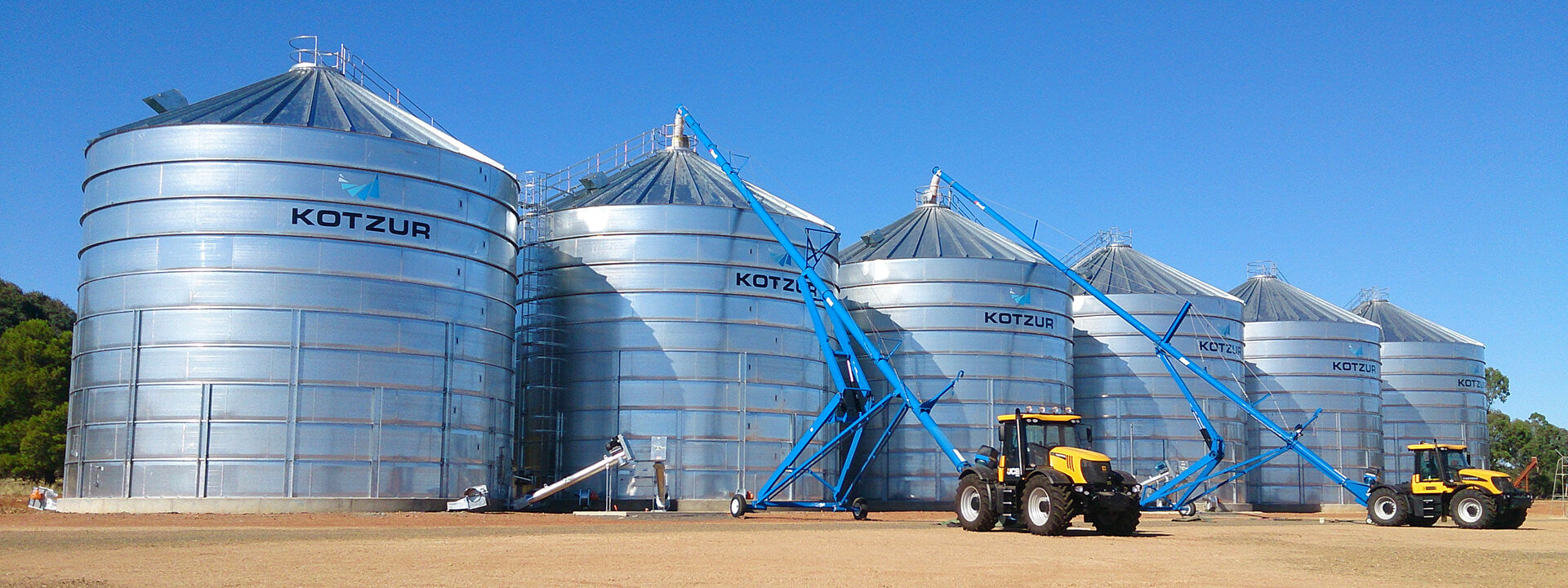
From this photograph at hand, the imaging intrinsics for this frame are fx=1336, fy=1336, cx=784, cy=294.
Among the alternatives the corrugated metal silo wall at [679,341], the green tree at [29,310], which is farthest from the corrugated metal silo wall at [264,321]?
the green tree at [29,310]

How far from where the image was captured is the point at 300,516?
101 feet

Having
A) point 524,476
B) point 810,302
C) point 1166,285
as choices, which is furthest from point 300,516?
point 1166,285

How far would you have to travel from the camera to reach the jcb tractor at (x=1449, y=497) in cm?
3338

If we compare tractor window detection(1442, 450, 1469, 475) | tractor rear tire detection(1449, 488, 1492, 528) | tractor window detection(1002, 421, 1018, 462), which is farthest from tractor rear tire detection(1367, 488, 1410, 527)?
tractor window detection(1002, 421, 1018, 462)

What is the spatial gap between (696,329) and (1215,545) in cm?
1981

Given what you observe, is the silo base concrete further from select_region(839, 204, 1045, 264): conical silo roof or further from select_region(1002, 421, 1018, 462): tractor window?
select_region(839, 204, 1045, 264): conical silo roof

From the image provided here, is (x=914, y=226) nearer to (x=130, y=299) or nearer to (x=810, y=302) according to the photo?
(x=810, y=302)

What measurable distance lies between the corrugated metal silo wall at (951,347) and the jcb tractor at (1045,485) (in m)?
18.2

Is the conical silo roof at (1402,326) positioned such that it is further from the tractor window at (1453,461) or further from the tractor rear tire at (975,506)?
the tractor rear tire at (975,506)

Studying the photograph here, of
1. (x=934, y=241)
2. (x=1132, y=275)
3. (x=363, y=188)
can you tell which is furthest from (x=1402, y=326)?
(x=363, y=188)

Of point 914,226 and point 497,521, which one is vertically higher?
point 914,226

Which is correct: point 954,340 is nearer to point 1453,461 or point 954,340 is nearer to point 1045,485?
point 1453,461

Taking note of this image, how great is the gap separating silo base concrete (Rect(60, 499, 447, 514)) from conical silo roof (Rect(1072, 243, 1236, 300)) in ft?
110

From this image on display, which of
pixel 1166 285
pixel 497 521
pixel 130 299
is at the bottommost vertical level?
pixel 497 521
